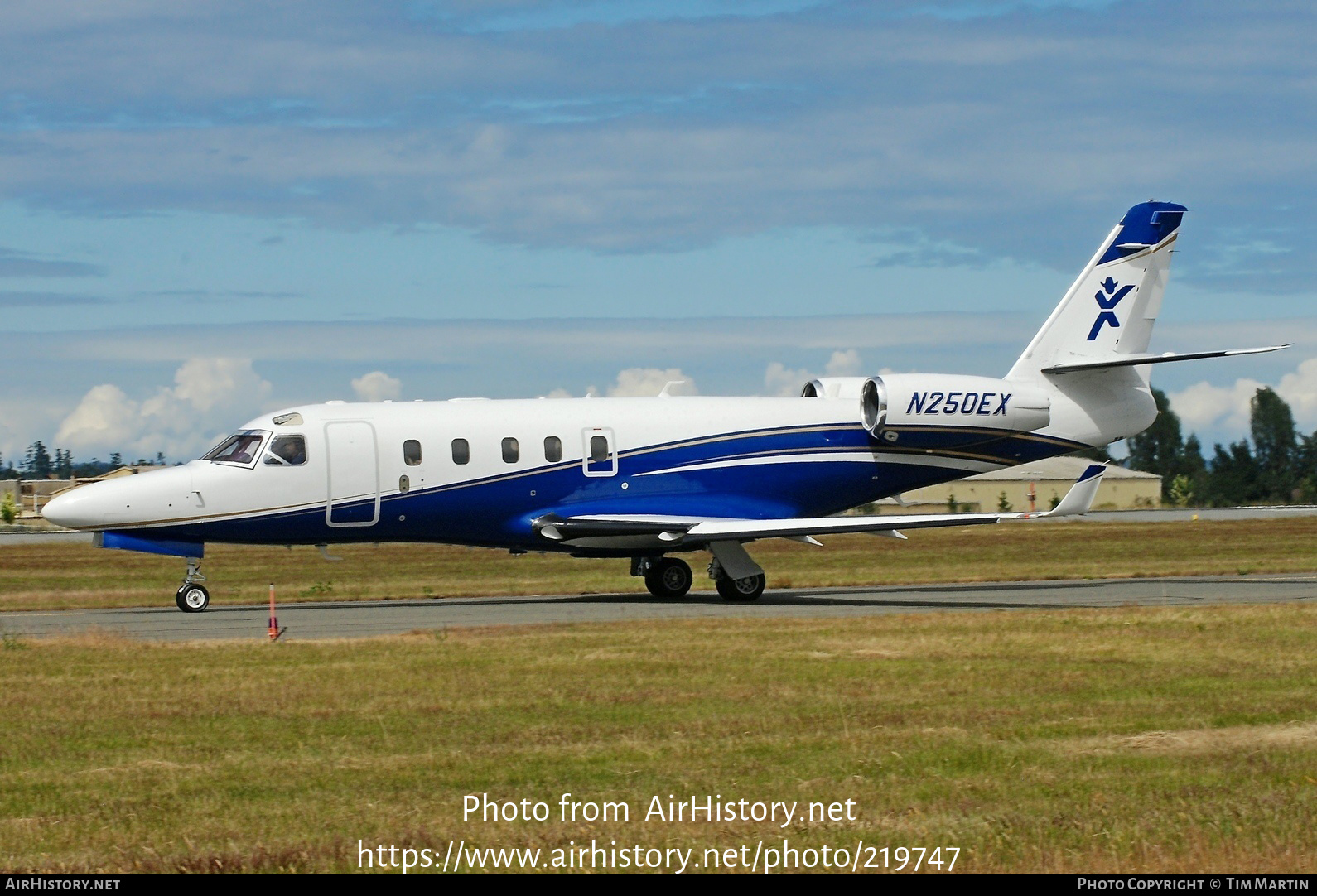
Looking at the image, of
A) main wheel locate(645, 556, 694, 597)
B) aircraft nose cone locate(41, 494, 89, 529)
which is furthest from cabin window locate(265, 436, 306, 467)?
main wheel locate(645, 556, 694, 597)

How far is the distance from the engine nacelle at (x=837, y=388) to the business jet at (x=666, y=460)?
4 cm

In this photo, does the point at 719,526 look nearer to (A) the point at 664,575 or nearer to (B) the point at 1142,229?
(A) the point at 664,575

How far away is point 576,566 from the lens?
127ft

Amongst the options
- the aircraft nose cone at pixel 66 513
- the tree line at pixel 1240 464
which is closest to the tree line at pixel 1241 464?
the tree line at pixel 1240 464

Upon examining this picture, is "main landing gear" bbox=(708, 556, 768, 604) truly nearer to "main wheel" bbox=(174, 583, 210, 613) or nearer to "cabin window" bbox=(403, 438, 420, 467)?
"cabin window" bbox=(403, 438, 420, 467)

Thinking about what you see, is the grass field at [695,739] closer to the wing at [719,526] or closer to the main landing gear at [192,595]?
the wing at [719,526]

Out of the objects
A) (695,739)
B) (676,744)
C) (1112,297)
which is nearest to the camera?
(676,744)

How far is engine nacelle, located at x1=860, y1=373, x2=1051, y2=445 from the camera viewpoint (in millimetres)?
28141

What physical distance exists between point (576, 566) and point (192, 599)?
1409cm

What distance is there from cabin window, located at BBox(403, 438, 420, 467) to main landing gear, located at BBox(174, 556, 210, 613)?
393cm

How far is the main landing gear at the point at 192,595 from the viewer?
25750 millimetres

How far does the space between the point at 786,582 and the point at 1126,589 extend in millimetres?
7498

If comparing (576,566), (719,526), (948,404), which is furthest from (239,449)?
(576,566)
